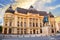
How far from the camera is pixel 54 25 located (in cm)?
347

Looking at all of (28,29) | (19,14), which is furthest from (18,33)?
(19,14)

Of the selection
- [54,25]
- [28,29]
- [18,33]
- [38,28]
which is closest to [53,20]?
[54,25]

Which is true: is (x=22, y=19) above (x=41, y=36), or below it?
above

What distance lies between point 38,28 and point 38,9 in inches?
20.5

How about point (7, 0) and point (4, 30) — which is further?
point (7, 0)

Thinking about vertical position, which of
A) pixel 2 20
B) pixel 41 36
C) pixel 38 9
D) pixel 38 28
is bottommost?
pixel 41 36

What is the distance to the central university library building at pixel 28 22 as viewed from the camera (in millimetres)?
3277

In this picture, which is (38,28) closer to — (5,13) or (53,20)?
(53,20)

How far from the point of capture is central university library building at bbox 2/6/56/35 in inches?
129

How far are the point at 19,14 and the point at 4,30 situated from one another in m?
0.55

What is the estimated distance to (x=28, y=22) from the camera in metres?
3.41

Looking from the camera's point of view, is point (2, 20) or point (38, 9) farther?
point (38, 9)

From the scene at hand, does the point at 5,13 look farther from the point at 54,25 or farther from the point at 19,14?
the point at 54,25

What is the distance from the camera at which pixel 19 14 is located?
3.34 meters
